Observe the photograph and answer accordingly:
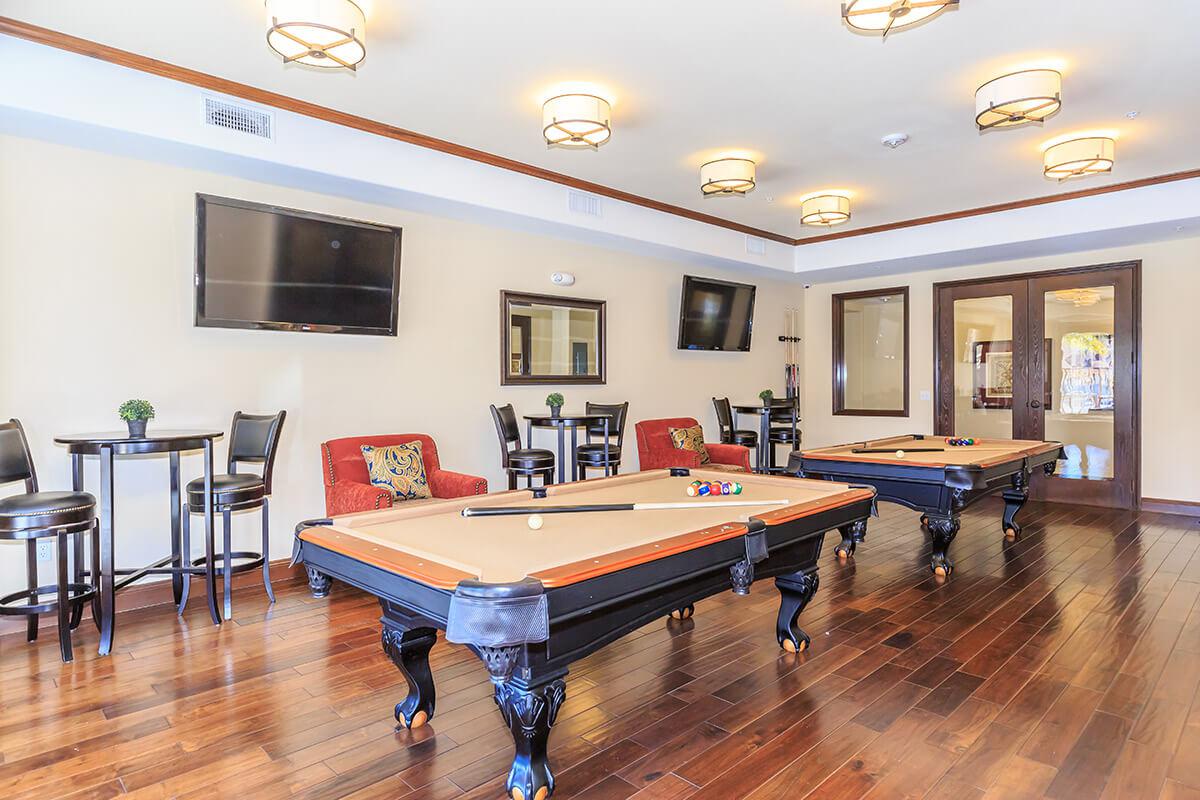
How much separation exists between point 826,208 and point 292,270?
4378 mm

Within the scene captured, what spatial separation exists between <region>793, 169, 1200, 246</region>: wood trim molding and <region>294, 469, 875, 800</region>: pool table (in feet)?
16.2

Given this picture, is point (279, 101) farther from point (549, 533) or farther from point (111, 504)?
point (549, 533)

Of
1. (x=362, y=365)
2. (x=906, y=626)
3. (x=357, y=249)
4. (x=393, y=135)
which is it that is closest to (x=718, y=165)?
(x=393, y=135)

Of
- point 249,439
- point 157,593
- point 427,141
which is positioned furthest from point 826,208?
point 157,593

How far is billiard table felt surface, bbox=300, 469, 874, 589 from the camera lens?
1.90m

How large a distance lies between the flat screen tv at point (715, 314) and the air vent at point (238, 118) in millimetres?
4323

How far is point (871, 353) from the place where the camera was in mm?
8742

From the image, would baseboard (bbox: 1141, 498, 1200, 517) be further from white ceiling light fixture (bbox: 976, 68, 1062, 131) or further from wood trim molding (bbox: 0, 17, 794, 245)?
wood trim molding (bbox: 0, 17, 794, 245)

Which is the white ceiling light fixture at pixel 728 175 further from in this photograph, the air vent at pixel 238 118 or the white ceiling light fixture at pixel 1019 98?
the air vent at pixel 238 118

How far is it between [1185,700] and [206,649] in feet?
14.1

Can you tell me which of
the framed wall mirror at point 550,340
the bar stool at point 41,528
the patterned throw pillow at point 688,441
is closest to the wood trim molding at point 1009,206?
the patterned throw pillow at point 688,441

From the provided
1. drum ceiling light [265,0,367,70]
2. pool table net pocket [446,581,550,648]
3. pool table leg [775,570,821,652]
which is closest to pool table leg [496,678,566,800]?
pool table net pocket [446,581,550,648]

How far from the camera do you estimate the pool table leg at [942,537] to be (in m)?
4.41

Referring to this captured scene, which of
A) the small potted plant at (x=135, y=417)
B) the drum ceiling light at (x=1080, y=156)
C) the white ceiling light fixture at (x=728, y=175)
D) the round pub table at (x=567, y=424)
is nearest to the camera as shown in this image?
the small potted plant at (x=135, y=417)
